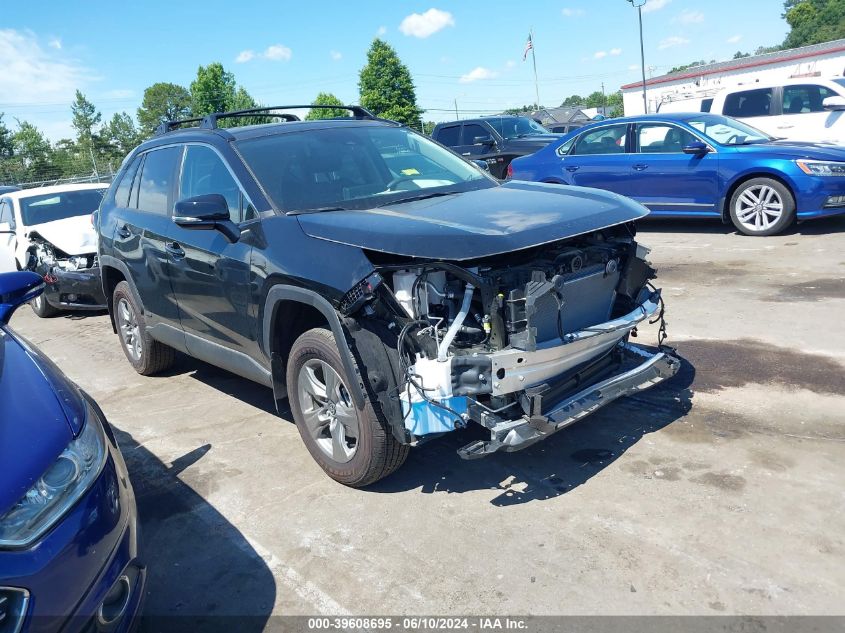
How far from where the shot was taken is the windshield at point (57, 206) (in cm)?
976

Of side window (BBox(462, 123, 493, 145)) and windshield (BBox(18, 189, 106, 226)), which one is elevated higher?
side window (BBox(462, 123, 493, 145))

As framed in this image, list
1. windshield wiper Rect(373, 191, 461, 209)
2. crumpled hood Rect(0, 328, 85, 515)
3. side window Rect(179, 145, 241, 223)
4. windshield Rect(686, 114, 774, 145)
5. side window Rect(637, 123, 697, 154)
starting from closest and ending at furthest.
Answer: crumpled hood Rect(0, 328, 85, 515) < windshield wiper Rect(373, 191, 461, 209) < side window Rect(179, 145, 241, 223) < windshield Rect(686, 114, 774, 145) < side window Rect(637, 123, 697, 154)

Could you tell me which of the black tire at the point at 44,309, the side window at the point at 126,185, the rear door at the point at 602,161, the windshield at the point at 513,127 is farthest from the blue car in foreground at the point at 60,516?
the windshield at the point at 513,127

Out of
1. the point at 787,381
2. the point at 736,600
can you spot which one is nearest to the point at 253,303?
the point at 736,600

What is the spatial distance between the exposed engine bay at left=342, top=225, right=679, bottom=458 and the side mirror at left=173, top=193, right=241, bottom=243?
1113 mm

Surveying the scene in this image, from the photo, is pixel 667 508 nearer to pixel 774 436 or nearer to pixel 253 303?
pixel 774 436

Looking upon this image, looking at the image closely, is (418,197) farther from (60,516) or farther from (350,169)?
(60,516)

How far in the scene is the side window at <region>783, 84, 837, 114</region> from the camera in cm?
1143

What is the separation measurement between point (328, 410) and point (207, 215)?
4.21 ft

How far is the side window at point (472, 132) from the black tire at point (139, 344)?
9.63 m

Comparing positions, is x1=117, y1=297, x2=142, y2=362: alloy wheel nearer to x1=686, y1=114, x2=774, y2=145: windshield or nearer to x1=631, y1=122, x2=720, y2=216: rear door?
x1=631, y1=122, x2=720, y2=216: rear door

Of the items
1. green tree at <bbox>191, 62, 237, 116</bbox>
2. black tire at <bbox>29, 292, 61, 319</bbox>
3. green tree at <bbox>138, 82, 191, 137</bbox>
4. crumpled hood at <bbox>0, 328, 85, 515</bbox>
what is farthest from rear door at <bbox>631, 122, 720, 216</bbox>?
green tree at <bbox>138, 82, 191, 137</bbox>

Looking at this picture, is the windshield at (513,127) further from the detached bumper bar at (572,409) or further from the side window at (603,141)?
the detached bumper bar at (572,409)

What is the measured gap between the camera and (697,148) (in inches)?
363
